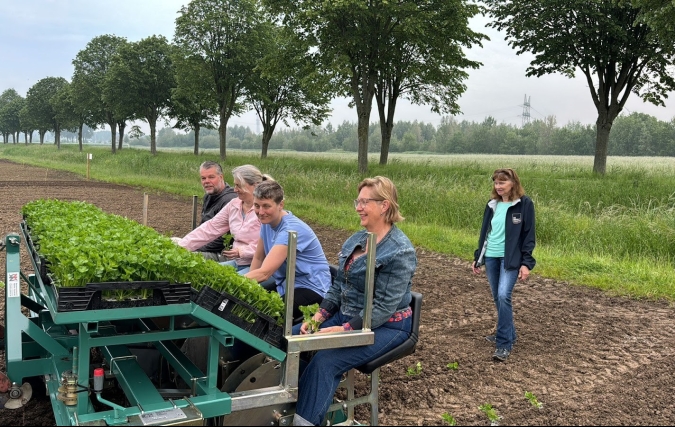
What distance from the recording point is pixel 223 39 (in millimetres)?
37688

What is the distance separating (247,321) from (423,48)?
79.6 ft

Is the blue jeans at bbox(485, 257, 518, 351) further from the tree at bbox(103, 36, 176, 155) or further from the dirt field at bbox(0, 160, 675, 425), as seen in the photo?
the tree at bbox(103, 36, 176, 155)

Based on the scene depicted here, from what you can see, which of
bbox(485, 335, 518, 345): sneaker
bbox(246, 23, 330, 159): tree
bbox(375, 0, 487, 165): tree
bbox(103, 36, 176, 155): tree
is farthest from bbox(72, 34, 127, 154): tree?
bbox(485, 335, 518, 345): sneaker

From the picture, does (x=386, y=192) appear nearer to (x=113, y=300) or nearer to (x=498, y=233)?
(x=113, y=300)

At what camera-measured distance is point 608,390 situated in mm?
4660

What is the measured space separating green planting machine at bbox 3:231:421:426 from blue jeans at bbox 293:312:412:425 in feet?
0.23

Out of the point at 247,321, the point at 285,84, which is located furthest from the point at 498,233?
the point at 285,84

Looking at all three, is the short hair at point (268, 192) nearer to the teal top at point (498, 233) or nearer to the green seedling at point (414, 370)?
the green seedling at point (414, 370)

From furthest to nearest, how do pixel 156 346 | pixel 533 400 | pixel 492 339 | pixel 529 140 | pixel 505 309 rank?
pixel 529 140 → pixel 492 339 → pixel 505 309 → pixel 533 400 → pixel 156 346

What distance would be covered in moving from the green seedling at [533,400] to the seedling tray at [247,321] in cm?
212

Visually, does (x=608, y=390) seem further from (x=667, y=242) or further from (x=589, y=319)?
(x=667, y=242)

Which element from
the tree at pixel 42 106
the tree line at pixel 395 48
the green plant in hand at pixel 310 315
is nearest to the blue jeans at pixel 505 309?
the green plant in hand at pixel 310 315

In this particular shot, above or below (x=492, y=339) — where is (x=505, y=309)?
above

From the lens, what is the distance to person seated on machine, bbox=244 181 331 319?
4.38m
